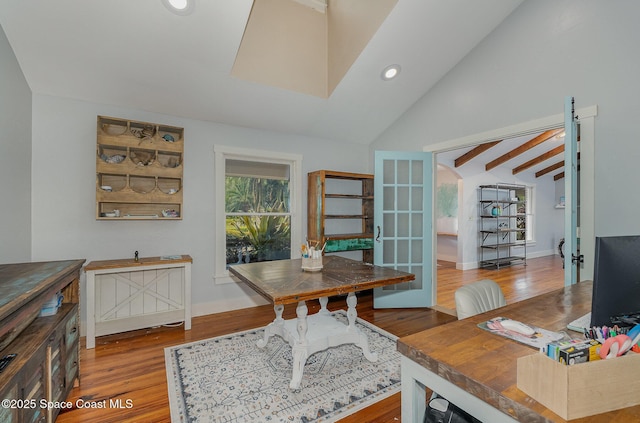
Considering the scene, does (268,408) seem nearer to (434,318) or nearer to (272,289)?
(272,289)

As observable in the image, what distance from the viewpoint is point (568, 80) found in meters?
2.54

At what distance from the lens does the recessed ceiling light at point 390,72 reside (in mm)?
3197

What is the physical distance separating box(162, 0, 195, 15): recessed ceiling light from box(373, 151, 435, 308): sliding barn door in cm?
244

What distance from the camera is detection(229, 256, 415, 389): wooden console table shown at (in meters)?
1.96

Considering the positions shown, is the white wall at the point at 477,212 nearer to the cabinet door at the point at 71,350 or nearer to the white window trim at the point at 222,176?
the white window trim at the point at 222,176

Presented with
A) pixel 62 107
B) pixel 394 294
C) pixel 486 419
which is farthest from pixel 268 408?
pixel 62 107

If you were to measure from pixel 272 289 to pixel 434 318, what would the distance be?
2411 millimetres

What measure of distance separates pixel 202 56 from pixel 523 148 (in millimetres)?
6252

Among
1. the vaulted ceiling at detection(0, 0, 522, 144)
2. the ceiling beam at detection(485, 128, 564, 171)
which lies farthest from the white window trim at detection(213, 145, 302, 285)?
the ceiling beam at detection(485, 128, 564, 171)

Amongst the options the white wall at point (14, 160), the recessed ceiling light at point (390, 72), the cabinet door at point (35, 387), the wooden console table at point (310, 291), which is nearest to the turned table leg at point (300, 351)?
the wooden console table at point (310, 291)

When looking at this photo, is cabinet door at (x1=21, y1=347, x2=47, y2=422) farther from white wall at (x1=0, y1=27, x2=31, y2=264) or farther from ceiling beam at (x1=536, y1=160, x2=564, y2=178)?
ceiling beam at (x1=536, y1=160, x2=564, y2=178)

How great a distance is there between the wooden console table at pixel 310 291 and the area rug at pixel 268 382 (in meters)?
0.14

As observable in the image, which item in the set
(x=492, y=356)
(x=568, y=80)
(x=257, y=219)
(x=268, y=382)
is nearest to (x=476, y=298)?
(x=492, y=356)

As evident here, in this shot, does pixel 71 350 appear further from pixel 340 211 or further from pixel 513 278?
pixel 513 278
